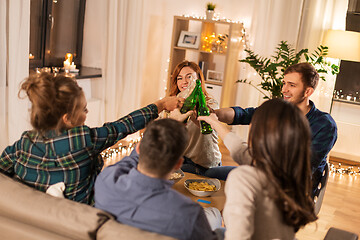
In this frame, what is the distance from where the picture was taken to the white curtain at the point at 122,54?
4.68 meters

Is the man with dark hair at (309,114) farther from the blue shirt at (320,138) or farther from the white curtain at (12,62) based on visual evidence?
the white curtain at (12,62)

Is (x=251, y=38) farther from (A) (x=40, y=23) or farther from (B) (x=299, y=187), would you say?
(B) (x=299, y=187)

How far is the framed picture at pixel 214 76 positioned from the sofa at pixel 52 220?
163 inches

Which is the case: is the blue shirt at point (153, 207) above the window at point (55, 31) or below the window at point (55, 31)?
below

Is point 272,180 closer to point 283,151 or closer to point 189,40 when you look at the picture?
point 283,151

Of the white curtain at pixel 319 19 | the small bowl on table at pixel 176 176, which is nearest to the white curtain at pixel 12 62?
the small bowl on table at pixel 176 176

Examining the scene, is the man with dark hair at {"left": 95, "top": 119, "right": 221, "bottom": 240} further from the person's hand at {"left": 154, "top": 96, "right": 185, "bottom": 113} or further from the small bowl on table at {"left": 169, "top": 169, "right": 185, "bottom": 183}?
the small bowl on table at {"left": 169, "top": 169, "right": 185, "bottom": 183}

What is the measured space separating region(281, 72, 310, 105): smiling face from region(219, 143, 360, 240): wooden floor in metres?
0.98

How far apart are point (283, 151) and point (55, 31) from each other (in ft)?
12.3

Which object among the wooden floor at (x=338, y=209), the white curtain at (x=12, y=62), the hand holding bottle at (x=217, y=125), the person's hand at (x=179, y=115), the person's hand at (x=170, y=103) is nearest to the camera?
the hand holding bottle at (x=217, y=125)

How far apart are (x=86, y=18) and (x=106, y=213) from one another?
3.93 meters

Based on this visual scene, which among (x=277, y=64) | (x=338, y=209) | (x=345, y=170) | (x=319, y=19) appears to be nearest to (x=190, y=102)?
(x=277, y=64)

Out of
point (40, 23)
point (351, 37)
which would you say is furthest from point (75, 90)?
point (351, 37)

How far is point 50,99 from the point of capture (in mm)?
1621
